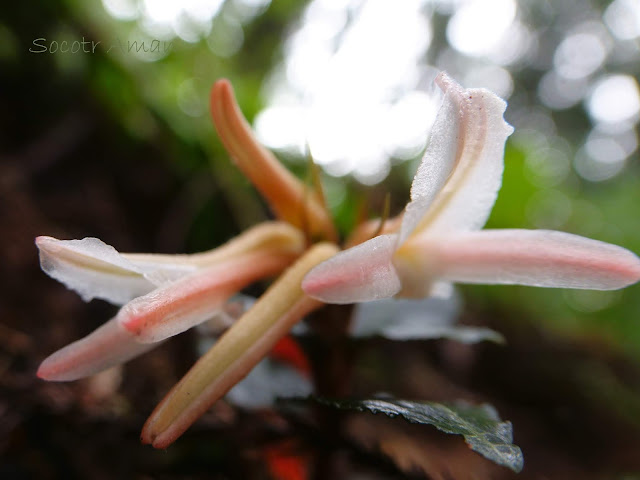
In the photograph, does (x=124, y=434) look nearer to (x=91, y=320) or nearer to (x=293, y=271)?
(x=293, y=271)

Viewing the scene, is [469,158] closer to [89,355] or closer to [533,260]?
[533,260]

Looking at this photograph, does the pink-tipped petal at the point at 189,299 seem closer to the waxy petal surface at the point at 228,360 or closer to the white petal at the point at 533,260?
the waxy petal surface at the point at 228,360

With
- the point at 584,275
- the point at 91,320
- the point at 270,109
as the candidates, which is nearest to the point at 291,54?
the point at 270,109

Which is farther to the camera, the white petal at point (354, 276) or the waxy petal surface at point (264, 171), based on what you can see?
the waxy petal surface at point (264, 171)

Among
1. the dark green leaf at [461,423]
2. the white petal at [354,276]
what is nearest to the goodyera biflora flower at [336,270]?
the white petal at [354,276]

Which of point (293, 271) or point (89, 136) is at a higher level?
point (293, 271)

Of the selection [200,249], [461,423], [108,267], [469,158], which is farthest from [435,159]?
[200,249]
